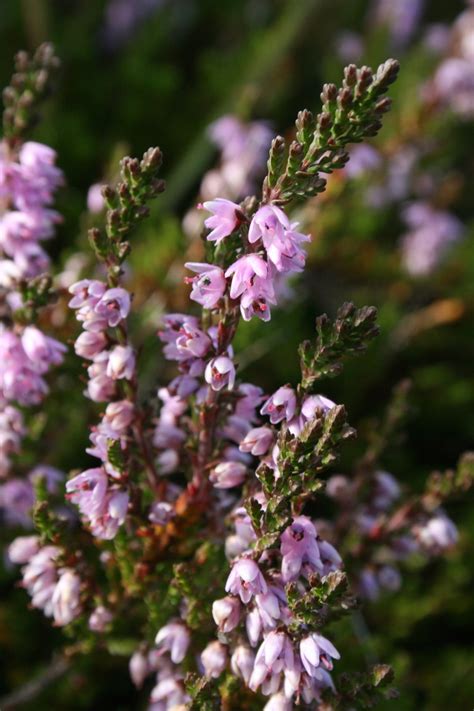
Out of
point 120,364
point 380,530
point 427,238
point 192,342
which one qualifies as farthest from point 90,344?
point 427,238

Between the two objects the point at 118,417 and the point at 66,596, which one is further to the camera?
the point at 66,596

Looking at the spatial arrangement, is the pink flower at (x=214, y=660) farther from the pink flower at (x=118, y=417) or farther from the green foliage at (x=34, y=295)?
the green foliage at (x=34, y=295)

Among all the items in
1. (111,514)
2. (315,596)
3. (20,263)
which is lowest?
(315,596)

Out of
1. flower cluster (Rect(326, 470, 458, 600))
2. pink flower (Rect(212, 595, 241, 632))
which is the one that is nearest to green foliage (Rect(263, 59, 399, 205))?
pink flower (Rect(212, 595, 241, 632))

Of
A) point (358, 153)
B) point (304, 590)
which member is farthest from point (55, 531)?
point (358, 153)

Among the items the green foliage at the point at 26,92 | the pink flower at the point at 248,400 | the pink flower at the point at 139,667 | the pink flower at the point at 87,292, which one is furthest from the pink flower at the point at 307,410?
the green foliage at the point at 26,92

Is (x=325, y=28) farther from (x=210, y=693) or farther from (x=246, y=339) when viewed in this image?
(x=210, y=693)

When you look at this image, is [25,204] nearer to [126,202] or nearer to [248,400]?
[126,202]

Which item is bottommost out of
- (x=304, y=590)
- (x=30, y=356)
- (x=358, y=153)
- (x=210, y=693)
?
(x=210, y=693)
